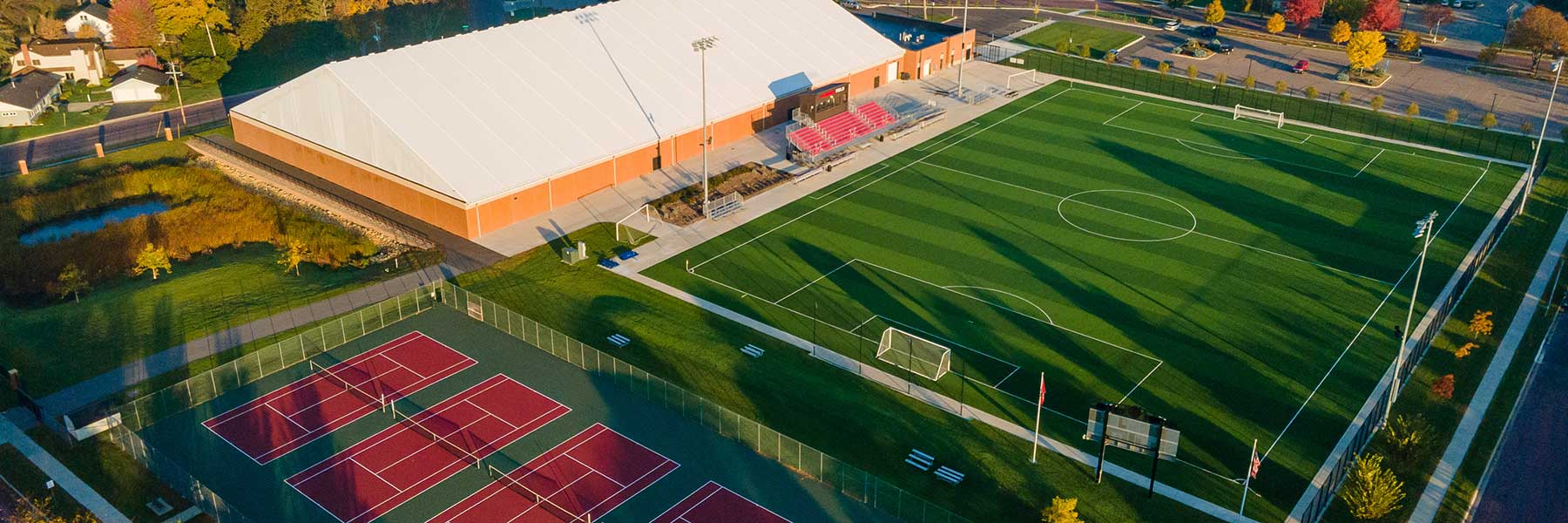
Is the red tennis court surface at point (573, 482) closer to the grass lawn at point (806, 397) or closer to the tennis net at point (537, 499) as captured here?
the tennis net at point (537, 499)

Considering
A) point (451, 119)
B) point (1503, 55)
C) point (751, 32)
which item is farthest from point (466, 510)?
point (1503, 55)

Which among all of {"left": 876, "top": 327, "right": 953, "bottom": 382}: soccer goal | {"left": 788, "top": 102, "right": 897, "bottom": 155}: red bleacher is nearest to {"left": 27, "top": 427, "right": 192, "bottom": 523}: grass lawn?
{"left": 876, "top": 327, "right": 953, "bottom": 382}: soccer goal

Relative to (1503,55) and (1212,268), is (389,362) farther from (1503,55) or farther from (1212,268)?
(1503,55)

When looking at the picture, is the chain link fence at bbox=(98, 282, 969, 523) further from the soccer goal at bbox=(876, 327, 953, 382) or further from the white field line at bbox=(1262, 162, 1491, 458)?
the white field line at bbox=(1262, 162, 1491, 458)

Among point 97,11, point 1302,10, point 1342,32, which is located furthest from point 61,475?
point 1302,10

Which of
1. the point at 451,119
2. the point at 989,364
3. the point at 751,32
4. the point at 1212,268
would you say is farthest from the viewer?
the point at 751,32

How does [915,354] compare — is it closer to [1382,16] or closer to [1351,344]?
[1351,344]

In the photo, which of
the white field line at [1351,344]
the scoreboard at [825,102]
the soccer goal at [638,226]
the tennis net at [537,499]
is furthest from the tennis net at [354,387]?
the scoreboard at [825,102]
